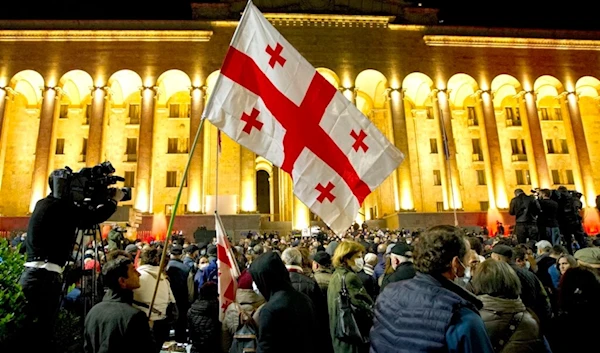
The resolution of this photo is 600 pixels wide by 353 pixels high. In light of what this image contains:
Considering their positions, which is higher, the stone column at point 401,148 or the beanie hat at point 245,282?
the stone column at point 401,148

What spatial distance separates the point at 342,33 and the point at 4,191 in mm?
29707

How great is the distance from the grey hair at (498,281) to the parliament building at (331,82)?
2557 centimetres

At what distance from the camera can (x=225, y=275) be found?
5.41 meters

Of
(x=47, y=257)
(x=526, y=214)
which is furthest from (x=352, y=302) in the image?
(x=526, y=214)

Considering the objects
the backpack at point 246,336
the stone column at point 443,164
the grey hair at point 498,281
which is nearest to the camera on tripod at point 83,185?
the backpack at point 246,336

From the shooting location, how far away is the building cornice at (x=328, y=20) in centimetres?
3238

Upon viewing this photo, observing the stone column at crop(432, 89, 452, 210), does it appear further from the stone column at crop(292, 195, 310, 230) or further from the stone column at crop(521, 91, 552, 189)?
the stone column at crop(292, 195, 310, 230)

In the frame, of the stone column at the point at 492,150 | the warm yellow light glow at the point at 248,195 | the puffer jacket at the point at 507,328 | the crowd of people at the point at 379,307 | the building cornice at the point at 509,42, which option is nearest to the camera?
the crowd of people at the point at 379,307

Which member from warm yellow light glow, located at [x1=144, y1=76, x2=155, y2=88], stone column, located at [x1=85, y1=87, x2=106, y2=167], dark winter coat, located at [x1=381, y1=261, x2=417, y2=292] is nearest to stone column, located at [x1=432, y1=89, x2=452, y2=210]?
warm yellow light glow, located at [x1=144, y1=76, x2=155, y2=88]

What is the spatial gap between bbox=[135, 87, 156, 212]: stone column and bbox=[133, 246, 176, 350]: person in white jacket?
24.5m

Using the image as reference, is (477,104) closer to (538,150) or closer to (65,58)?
(538,150)

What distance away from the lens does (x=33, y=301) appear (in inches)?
144

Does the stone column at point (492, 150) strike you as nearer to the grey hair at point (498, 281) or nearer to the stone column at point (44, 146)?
the grey hair at point (498, 281)

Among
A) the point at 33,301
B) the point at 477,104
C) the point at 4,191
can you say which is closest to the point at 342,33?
the point at 477,104
